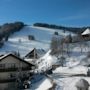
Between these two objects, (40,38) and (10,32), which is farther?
(10,32)

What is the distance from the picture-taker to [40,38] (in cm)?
15288

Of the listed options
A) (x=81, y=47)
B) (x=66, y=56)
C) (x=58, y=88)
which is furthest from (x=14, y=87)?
(x=81, y=47)

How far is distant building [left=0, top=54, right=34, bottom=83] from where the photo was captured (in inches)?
1909

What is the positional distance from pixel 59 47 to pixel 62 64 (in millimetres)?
13553

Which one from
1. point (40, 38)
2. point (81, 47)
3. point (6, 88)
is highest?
point (40, 38)

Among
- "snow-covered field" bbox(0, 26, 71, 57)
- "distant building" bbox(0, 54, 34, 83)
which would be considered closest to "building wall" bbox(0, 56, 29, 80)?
"distant building" bbox(0, 54, 34, 83)

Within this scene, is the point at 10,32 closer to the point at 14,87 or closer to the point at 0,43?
the point at 0,43

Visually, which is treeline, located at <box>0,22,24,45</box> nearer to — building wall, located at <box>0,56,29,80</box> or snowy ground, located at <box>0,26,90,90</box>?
snowy ground, located at <box>0,26,90,90</box>

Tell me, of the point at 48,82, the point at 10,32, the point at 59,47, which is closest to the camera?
the point at 48,82

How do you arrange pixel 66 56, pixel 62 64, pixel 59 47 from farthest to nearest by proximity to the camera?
pixel 59 47 < pixel 66 56 < pixel 62 64

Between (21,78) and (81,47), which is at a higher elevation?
(81,47)

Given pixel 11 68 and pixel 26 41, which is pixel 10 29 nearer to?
pixel 26 41

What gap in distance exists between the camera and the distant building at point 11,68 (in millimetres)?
48491

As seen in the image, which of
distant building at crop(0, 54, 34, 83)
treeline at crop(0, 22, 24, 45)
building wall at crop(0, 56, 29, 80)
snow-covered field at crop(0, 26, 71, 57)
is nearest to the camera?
distant building at crop(0, 54, 34, 83)
